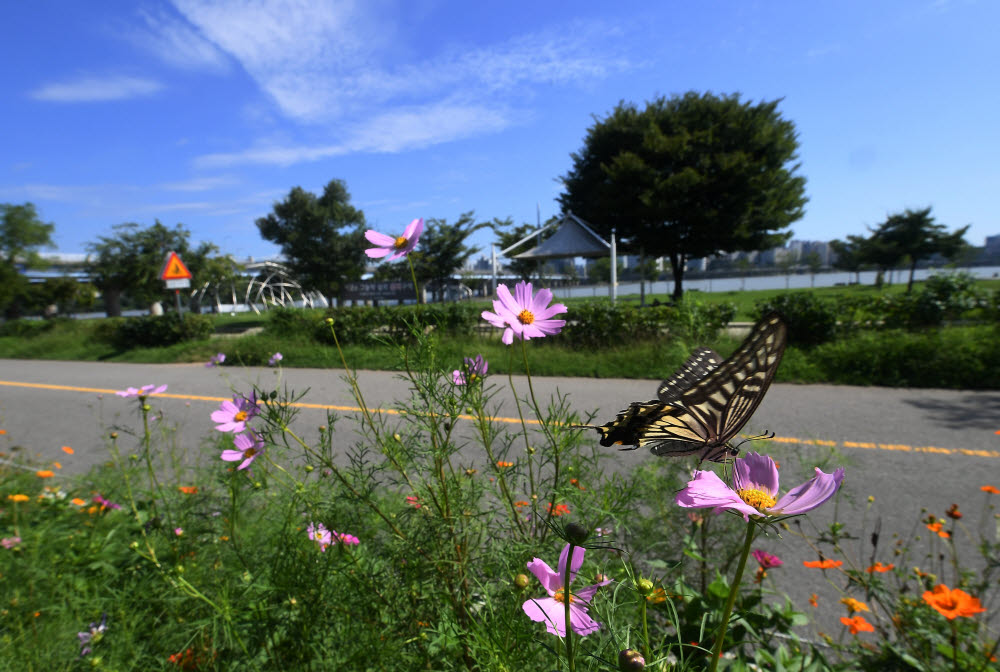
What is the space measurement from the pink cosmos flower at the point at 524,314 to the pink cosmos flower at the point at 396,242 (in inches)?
10.0

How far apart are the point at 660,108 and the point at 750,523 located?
22.0 metres

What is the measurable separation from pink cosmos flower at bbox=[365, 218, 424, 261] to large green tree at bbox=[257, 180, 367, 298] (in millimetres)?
24025

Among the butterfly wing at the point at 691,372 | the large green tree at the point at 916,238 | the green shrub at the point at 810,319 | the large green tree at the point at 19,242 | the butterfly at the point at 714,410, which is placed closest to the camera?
the butterfly at the point at 714,410

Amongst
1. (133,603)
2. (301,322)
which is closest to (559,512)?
(133,603)

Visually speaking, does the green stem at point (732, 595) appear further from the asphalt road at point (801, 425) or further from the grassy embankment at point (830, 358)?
the grassy embankment at point (830, 358)

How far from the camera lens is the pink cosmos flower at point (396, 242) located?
3.63 ft

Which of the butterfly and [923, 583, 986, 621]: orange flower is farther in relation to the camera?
[923, 583, 986, 621]: orange flower

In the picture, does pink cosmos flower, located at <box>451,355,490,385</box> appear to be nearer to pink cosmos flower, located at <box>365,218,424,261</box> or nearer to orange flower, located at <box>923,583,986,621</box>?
pink cosmos flower, located at <box>365,218,424,261</box>

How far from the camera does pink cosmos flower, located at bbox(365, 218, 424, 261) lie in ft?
3.63

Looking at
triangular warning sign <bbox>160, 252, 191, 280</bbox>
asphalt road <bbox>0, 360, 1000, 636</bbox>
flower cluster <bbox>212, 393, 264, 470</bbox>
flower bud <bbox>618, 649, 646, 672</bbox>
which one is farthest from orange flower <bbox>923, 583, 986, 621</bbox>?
triangular warning sign <bbox>160, 252, 191, 280</bbox>

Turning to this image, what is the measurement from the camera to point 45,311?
94.6 feet

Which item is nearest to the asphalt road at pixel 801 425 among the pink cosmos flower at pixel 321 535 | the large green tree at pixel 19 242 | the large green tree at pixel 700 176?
the pink cosmos flower at pixel 321 535

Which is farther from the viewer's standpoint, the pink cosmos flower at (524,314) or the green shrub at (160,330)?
the green shrub at (160,330)

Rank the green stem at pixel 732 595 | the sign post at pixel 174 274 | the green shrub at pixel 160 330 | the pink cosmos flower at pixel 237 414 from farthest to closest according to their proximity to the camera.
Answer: the green shrub at pixel 160 330
the sign post at pixel 174 274
the pink cosmos flower at pixel 237 414
the green stem at pixel 732 595
